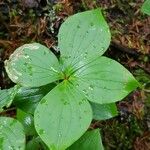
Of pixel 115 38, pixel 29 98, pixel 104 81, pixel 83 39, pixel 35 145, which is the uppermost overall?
pixel 83 39

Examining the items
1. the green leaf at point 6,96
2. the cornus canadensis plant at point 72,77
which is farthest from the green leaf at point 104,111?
the green leaf at point 6,96

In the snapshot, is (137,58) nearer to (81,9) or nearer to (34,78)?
(81,9)

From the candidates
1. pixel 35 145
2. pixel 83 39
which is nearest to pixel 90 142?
pixel 35 145

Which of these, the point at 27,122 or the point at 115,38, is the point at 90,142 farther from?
the point at 115,38

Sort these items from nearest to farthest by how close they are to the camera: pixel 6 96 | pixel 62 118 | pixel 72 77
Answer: pixel 62 118
pixel 72 77
pixel 6 96

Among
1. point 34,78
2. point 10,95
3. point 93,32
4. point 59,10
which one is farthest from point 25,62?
point 59,10

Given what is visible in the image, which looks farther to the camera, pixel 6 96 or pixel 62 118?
pixel 6 96

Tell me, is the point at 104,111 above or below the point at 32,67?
below
